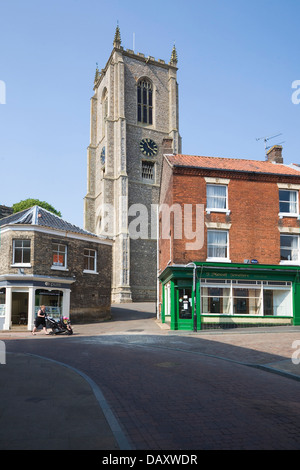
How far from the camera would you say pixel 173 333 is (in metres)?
21.6

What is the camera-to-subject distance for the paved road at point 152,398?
18.5 ft

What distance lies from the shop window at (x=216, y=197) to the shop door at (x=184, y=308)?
16.8 feet

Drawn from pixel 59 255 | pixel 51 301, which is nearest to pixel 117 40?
pixel 59 255

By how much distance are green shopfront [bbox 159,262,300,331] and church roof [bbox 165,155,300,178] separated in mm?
5795

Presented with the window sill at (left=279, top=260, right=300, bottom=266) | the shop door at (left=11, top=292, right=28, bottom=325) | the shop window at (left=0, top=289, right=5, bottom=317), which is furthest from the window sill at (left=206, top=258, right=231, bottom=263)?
the shop window at (left=0, top=289, right=5, bottom=317)

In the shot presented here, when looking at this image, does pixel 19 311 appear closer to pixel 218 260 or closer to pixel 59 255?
pixel 59 255

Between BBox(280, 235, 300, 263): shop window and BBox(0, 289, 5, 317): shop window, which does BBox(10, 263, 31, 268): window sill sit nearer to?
BBox(0, 289, 5, 317): shop window

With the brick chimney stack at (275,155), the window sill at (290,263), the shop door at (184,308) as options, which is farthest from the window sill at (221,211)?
the brick chimney stack at (275,155)

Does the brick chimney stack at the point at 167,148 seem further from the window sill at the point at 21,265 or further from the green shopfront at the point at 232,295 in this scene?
the window sill at the point at 21,265

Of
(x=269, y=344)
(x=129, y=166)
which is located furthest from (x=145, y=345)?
(x=129, y=166)

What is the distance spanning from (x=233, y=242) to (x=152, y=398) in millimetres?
17914

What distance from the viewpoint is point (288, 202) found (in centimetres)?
2639

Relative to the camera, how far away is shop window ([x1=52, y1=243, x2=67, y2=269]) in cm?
2875
